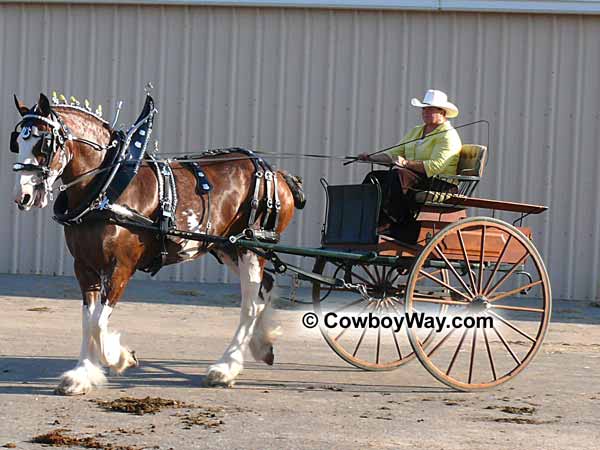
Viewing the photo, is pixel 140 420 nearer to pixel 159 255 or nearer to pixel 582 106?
pixel 159 255

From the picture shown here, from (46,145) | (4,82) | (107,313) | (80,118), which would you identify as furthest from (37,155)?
(4,82)

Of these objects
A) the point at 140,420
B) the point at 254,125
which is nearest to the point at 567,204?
the point at 254,125

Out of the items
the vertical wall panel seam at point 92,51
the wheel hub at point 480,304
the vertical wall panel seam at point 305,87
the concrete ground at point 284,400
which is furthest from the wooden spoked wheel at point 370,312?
the vertical wall panel seam at point 92,51

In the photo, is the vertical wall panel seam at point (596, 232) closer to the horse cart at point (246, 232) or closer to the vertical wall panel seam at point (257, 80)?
the vertical wall panel seam at point (257, 80)

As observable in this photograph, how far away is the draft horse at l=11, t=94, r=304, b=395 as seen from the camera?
6777 mm

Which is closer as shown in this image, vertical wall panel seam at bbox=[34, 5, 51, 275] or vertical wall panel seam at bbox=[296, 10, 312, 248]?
vertical wall panel seam at bbox=[296, 10, 312, 248]

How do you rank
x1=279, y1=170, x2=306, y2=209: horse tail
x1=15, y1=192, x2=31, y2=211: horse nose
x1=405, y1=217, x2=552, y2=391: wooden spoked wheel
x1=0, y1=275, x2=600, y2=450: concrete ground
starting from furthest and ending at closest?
1. x1=279, y1=170, x2=306, y2=209: horse tail
2. x1=405, y1=217, x2=552, y2=391: wooden spoked wheel
3. x1=15, y1=192, x2=31, y2=211: horse nose
4. x1=0, y1=275, x2=600, y2=450: concrete ground

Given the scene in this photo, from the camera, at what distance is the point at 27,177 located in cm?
671

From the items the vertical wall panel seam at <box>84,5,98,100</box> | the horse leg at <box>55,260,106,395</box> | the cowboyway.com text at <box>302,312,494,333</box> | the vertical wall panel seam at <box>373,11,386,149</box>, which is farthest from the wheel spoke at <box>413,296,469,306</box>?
the vertical wall panel seam at <box>84,5,98,100</box>

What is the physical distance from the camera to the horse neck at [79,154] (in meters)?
7.00

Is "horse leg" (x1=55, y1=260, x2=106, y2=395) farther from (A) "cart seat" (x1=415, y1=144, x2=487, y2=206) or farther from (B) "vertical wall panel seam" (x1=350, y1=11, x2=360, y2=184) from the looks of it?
(B) "vertical wall panel seam" (x1=350, y1=11, x2=360, y2=184)

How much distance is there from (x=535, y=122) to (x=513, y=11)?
1.40 m

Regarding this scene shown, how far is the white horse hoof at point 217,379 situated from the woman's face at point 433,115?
2.49m

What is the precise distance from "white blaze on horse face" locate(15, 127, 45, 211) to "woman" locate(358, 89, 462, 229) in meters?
2.26
